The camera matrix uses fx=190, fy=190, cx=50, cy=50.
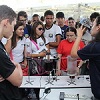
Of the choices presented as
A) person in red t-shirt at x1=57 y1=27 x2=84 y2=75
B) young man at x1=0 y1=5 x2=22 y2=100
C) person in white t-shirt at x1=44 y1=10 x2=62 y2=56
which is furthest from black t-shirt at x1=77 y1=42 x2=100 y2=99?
person in white t-shirt at x1=44 y1=10 x2=62 y2=56

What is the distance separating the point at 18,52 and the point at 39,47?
1.04ft

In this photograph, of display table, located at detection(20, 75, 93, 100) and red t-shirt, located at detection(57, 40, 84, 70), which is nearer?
display table, located at detection(20, 75, 93, 100)

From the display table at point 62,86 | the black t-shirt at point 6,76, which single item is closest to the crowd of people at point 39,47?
the black t-shirt at point 6,76

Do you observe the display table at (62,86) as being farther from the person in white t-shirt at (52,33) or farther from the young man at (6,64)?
the person in white t-shirt at (52,33)

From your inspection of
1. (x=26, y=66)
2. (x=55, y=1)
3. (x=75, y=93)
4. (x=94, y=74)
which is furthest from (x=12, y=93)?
(x=55, y=1)

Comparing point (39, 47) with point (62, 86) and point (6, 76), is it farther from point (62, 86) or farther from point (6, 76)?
point (6, 76)

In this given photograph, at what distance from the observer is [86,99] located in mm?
1771

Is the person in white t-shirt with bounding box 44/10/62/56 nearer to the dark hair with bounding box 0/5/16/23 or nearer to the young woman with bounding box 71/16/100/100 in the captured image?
the young woman with bounding box 71/16/100/100

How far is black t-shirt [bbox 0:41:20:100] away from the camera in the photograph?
1.11m

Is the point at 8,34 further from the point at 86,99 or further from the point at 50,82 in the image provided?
the point at 50,82

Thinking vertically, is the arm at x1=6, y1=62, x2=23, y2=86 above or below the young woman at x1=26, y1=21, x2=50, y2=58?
above

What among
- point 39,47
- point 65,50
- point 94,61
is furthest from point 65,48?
point 94,61

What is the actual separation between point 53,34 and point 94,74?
5.84 ft

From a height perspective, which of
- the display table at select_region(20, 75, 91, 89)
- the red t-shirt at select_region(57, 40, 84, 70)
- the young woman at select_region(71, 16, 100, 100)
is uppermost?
the young woman at select_region(71, 16, 100, 100)
